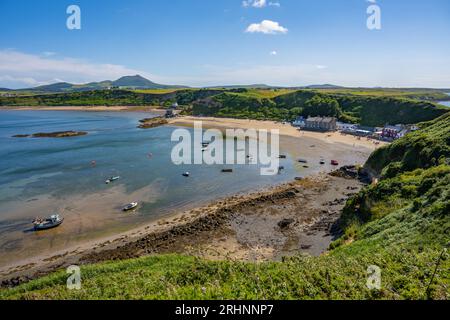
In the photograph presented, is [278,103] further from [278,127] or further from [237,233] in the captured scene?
[237,233]

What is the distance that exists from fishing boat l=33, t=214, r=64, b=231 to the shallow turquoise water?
91cm

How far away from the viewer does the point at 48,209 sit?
35.6 metres

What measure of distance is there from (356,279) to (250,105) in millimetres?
116093

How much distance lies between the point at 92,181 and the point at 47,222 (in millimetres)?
14734

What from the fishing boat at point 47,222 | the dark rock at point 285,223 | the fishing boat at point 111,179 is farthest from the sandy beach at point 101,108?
the dark rock at point 285,223

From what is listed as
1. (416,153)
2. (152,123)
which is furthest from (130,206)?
(152,123)

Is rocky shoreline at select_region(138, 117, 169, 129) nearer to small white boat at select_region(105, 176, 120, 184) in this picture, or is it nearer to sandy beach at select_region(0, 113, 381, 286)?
small white boat at select_region(105, 176, 120, 184)

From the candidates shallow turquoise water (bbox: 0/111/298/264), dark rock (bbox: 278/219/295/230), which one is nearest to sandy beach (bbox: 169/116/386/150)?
shallow turquoise water (bbox: 0/111/298/264)

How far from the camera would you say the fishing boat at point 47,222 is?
1213 inches

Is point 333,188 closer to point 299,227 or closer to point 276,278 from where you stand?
point 299,227

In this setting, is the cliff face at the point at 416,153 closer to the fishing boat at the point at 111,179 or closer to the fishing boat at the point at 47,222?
the fishing boat at the point at 111,179

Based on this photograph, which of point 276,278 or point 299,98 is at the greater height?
point 299,98

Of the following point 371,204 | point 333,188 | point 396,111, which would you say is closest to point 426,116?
point 396,111

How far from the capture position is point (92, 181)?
45562mm
